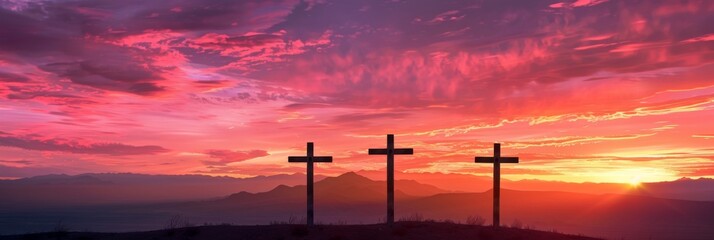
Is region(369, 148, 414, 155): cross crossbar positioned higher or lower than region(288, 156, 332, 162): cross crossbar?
higher

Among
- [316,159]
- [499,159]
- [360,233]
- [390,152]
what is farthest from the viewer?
[316,159]

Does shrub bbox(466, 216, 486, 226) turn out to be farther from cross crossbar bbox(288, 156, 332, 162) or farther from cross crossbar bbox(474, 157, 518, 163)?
cross crossbar bbox(288, 156, 332, 162)

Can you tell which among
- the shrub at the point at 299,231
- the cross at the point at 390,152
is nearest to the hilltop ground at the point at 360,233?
the shrub at the point at 299,231

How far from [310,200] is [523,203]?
173 metres

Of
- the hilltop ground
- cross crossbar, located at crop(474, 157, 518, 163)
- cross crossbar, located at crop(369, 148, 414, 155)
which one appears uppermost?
cross crossbar, located at crop(369, 148, 414, 155)

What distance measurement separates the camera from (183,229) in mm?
28719

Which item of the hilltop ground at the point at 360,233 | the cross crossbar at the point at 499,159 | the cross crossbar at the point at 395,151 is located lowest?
the hilltop ground at the point at 360,233

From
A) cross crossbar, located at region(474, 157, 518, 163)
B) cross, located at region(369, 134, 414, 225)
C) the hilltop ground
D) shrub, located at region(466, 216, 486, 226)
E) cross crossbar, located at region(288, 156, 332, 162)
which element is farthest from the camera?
cross crossbar, located at region(288, 156, 332, 162)

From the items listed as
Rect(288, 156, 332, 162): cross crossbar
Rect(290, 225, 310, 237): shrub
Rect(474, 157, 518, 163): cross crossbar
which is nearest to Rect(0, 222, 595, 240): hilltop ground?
Rect(290, 225, 310, 237): shrub

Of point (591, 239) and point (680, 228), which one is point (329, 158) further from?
point (680, 228)

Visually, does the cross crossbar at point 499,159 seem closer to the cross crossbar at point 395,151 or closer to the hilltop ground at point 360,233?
the hilltop ground at point 360,233

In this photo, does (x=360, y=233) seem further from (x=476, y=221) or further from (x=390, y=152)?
(x=476, y=221)

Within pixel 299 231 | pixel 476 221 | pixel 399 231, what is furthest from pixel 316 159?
pixel 476 221

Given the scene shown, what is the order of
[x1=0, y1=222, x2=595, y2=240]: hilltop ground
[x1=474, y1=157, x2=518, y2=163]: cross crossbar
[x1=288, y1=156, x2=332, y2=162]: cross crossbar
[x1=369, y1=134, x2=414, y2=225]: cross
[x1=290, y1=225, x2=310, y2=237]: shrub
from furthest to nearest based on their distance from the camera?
[x1=288, y1=156, x2=332, y2=162]: cross crossbar
[x1=474, y1=157, x2=518, y2=163]: cross crossbar
[x1=369, y1=134, x2=414, y2=225]: cross
[x1=290, y1=225, x2=310, y2=237]: shrub
[x1=0, y1=222, x2=595, y2=240]: hilltop ground
